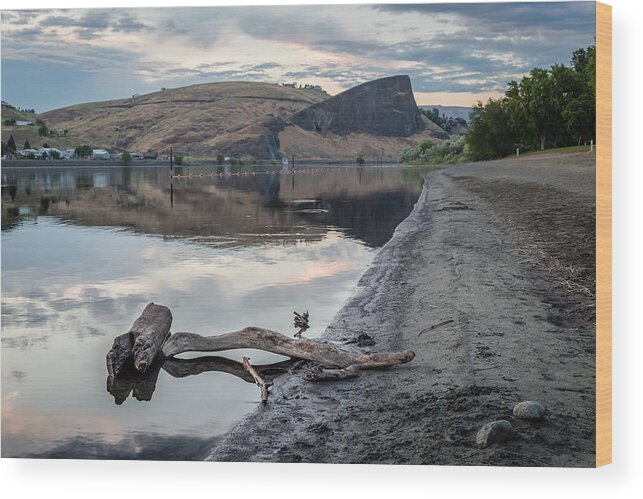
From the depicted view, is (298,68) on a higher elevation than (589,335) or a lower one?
higher

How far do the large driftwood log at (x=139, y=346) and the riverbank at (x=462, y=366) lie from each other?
5.83 feet

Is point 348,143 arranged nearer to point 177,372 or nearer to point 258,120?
point 258,120

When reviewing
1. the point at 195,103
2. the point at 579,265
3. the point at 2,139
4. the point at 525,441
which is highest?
the point at 195,103

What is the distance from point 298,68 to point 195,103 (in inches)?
166

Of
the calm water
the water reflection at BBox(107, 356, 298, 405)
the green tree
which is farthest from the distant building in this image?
the green tree

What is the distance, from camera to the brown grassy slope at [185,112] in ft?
39.4

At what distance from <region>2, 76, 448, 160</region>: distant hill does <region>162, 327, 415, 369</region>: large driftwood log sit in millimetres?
3555

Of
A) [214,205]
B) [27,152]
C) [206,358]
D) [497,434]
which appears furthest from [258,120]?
[214,205]

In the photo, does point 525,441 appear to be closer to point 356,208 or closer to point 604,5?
point 604,5

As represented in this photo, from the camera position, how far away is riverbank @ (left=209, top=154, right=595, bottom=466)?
6820 millimetres

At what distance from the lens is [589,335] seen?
891cm

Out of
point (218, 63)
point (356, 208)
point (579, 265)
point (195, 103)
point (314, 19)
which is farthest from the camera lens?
point (356, 208)

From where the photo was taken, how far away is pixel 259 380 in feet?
27.5

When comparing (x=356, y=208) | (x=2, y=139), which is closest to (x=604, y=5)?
(x=2, y=139)
